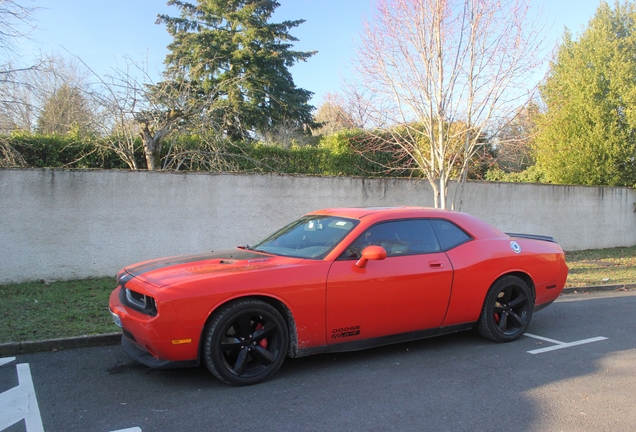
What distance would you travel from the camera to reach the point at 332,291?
4566 millimetres

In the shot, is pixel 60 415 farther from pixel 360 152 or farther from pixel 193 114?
pixel 360 152

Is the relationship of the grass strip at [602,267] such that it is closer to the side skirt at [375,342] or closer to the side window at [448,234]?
the side window at [448,234]

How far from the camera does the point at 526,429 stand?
3.51m

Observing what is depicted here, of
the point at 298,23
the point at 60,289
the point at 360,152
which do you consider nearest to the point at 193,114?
the point at 360,152

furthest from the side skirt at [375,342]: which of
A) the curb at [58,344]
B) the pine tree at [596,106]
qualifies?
the pine tree at [596,106]

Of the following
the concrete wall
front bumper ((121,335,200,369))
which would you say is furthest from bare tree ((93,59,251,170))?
front bumper ((121,335,200,369))

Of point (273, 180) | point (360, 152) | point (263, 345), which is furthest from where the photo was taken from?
point (360, 152)

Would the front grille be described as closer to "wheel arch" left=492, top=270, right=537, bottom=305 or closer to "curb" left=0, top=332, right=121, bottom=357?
"curb" left=0, top=332, right=121, bottom=357

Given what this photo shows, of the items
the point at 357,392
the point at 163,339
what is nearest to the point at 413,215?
the point at 357,392

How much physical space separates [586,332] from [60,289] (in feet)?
25.6

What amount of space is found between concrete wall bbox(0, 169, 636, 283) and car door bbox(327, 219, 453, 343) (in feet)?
18.0

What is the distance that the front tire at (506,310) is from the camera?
18.4 ft

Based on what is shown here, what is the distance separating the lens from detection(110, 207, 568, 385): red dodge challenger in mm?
4133

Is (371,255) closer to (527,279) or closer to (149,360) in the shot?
(149,360)
